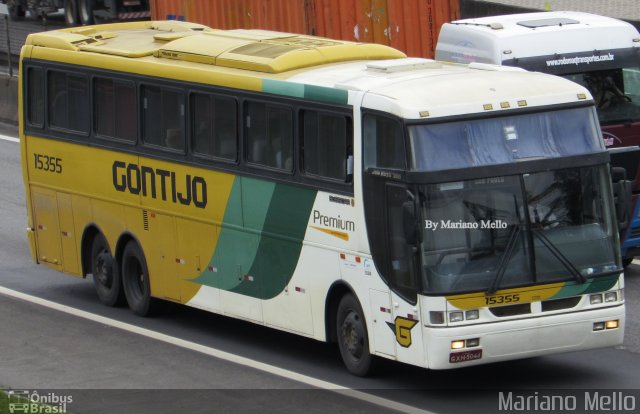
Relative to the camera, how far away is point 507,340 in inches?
470

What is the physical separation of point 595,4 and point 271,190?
18.3 meters

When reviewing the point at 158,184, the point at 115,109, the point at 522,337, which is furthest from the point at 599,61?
the point at 522,337

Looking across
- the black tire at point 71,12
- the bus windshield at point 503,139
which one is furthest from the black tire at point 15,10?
the bus windshield at point 503,139

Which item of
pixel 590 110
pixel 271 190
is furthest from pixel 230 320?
pixel 590 110

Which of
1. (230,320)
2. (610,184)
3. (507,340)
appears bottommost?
(230,320)

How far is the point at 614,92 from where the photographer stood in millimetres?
17422

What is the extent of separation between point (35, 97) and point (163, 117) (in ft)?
9.47

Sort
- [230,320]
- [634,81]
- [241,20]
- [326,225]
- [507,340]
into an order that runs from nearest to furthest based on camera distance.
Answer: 1. [507,340]
2. [326,225]
3. [230,320]
4. [634,81]
5. [241,20]

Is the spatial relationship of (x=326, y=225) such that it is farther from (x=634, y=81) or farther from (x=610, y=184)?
(x=634, y=81)

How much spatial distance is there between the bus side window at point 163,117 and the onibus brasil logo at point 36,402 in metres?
3.71

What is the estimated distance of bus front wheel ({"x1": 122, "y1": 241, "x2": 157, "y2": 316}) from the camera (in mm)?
16500

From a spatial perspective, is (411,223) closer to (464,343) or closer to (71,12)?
(464,343)

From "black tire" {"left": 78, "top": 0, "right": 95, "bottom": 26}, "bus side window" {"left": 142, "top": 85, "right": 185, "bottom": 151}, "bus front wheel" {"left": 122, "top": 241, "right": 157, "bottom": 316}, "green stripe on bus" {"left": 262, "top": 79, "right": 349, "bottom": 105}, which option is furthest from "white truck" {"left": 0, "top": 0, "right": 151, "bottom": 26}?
"green stripe on bus" {"left": 262, "top": 79, "right": 349, "bottom": 105}

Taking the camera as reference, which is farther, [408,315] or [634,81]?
[634,81]
